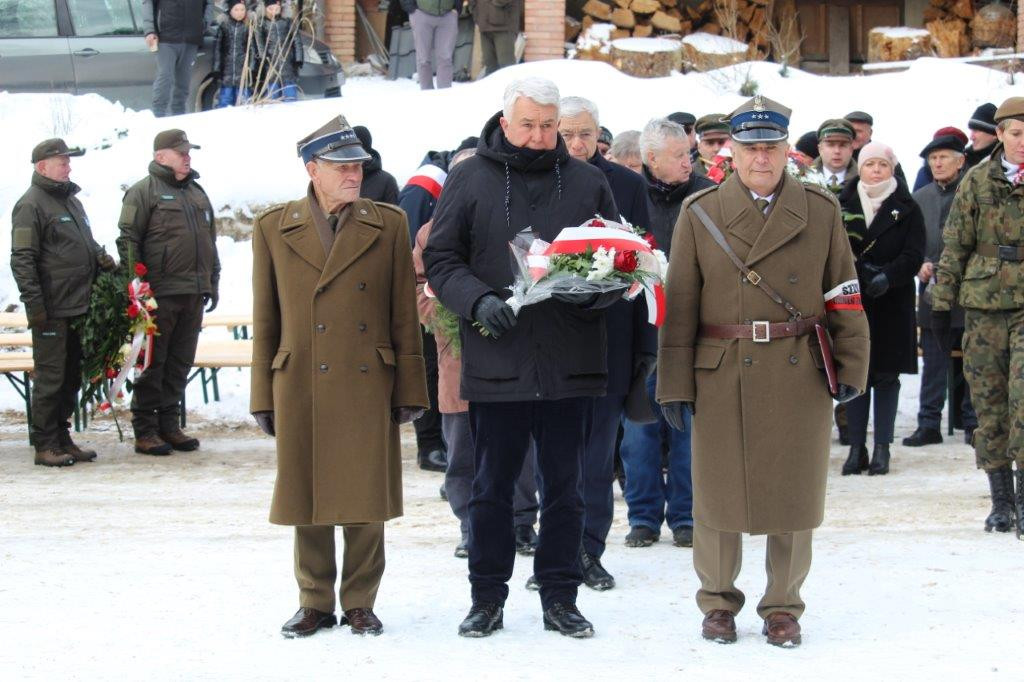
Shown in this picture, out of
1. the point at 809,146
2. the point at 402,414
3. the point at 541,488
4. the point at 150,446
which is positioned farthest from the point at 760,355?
the point at 150,446

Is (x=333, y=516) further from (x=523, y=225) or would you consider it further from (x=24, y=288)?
(x=24, y=288)

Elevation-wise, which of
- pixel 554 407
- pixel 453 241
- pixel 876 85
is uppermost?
pixel 876 85

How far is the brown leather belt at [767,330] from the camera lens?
18.3 ft

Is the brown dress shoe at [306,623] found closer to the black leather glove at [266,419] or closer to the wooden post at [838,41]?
the black leather glove at [266,419]

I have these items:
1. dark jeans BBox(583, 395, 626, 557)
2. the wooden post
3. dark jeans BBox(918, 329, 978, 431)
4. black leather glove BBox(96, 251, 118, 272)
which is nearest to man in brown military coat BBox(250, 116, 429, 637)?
dark jeans BBox(583, 395, 626, 557)

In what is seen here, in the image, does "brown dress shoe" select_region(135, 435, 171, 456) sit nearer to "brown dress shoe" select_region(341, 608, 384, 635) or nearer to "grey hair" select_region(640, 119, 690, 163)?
"grey hair" select_region(640, 119, 690, 163)

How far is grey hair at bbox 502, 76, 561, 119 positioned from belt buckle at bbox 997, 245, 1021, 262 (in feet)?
10.2

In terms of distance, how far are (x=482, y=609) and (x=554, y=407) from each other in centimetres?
85

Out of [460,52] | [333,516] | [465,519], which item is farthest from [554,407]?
[460,52]

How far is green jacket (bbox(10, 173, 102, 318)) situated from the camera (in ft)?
32.6

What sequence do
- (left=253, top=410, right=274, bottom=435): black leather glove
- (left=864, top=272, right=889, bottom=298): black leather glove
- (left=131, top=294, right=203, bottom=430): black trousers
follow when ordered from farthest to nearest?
(left=131, top=294, right=203, bottom=430): black trousers < (left=864, top=272, right=889, bottom=298): black leather glove < (left=253, top=410, right=274, bottom=435): black leather glove

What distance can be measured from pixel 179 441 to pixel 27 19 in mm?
7787

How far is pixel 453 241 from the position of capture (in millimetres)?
5656

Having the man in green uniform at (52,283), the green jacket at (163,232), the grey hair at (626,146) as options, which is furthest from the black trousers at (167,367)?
the grey hair at (626,146)
